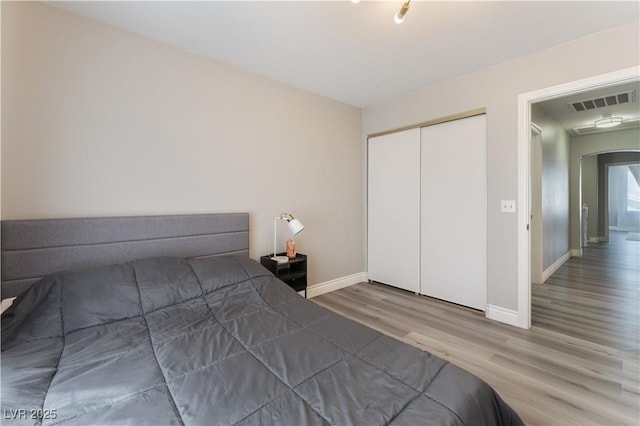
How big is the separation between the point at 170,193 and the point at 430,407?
233 centimetres

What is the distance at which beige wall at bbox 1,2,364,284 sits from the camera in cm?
179

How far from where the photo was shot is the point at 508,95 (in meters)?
2.63

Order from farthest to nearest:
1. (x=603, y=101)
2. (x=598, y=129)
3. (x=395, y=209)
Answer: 1. (x=598, y=129)
2. (x=395, y=209)
3. (x=603, y=101)

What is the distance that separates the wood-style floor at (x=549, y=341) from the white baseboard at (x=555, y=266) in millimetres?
111

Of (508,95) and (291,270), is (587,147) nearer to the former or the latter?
(508,95)

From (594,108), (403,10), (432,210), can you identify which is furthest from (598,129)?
(403,10)

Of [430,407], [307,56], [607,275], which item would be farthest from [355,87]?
[607,275]

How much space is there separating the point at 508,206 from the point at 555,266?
2883 millimetres

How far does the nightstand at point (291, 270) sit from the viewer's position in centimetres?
275

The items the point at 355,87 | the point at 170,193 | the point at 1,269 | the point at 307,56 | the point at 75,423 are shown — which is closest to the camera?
the point at 75,423

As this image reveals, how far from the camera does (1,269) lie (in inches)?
65.3

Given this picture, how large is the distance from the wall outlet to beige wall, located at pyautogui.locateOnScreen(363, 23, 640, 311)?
33 millimetres

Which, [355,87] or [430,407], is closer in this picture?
[430,407]

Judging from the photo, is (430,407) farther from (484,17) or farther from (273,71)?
(273,71)
